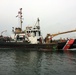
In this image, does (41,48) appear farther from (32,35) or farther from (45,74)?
(45,74)

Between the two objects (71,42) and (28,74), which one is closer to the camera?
(28,74)

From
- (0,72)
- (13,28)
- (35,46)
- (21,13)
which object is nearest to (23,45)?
(35,46)

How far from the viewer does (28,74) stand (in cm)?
1988

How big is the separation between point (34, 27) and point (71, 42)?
1076 cm

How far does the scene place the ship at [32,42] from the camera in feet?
162

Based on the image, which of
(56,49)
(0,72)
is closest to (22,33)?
(56,49)

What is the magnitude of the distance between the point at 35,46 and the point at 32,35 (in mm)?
3492

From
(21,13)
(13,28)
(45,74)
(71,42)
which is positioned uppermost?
(21,13)

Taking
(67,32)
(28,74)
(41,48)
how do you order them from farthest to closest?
(67,32), (41,48), (28,74)

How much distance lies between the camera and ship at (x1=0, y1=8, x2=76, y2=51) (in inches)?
1946

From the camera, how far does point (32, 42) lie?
51.2 metres

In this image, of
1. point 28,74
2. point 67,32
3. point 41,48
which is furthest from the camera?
point 67,32

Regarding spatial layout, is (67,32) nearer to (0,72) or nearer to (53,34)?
(53,34)

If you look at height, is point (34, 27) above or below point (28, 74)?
above
